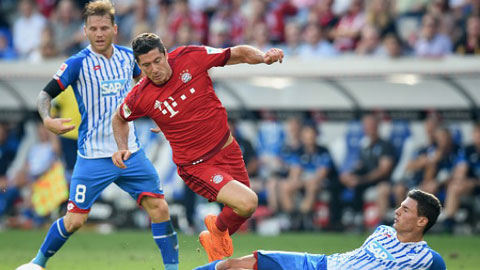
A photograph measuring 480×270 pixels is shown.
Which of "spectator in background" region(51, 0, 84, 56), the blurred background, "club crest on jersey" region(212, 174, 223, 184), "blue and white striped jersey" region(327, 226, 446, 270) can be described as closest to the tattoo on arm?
"club crest on jersey" region(212, 174, 223, 184)

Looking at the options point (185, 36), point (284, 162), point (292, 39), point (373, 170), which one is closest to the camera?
point (373, 170)

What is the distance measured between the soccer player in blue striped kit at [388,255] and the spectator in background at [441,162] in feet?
22.7

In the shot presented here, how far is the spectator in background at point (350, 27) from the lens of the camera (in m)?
14.9

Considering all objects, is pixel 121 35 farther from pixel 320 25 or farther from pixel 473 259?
pixel 473 259

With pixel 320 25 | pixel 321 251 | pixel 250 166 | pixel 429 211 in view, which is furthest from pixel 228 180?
pixel 320 25

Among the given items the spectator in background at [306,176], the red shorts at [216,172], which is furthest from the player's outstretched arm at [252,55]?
the spectator in background at [306,176]

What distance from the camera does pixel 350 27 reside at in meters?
15.0

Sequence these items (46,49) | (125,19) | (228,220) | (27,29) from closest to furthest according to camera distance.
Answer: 1. (228,220)
2. (46,49)
3. (27,29)
4. (125,19)

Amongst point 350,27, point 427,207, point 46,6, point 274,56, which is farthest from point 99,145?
point 46,6

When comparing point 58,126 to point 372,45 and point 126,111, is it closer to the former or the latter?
point 126,111

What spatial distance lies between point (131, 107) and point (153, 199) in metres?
1.02

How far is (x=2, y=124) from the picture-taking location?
1622cm

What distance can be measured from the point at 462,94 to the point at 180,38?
5218mm

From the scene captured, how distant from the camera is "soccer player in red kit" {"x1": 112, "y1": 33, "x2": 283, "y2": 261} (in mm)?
7504
